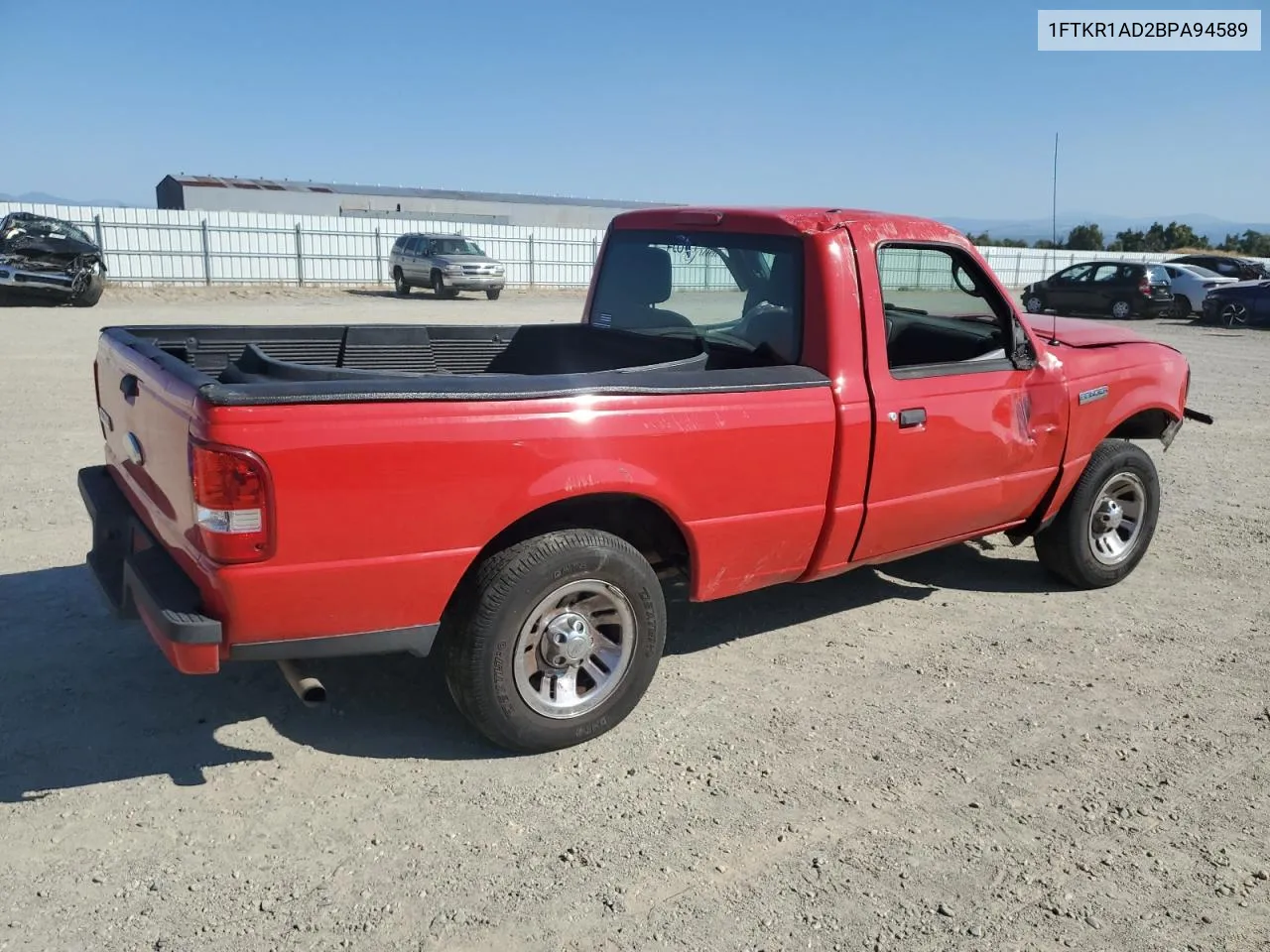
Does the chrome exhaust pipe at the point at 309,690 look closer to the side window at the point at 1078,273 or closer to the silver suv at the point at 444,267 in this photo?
the silver suv at the point at 444,267

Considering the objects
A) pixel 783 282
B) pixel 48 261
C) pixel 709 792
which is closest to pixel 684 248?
pixel 783 282

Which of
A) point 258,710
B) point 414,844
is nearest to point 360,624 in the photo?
point 414,844

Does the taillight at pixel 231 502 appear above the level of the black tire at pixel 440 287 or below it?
below

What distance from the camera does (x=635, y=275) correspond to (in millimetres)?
5180

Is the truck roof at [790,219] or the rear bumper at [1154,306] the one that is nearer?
the truck roof at [790,219]

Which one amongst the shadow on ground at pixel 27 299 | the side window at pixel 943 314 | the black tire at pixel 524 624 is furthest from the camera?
the shadow on ground at pixel 27 299

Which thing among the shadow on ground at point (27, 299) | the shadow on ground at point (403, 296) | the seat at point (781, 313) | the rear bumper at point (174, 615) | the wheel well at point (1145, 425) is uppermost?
the shadow on ground at point (403, 296)

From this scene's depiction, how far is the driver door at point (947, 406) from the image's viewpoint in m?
4.37

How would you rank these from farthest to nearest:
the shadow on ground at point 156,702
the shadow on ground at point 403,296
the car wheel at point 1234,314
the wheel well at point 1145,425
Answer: the shadow on ground at point 403,296 → the car wheel at point 1234,314 → the wheel well at point 1145,425 → the shadow on ground at point 156,702

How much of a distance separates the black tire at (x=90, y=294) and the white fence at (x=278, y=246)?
715 cm

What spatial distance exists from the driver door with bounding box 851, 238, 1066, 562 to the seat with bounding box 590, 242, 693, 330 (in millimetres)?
1016

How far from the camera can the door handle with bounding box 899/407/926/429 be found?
4348 millimetres

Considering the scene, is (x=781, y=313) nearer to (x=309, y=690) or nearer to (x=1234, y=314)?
(x=309, y=690)

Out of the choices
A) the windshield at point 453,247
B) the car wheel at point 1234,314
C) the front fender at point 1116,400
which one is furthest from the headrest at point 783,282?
the windshield at point 453,247
